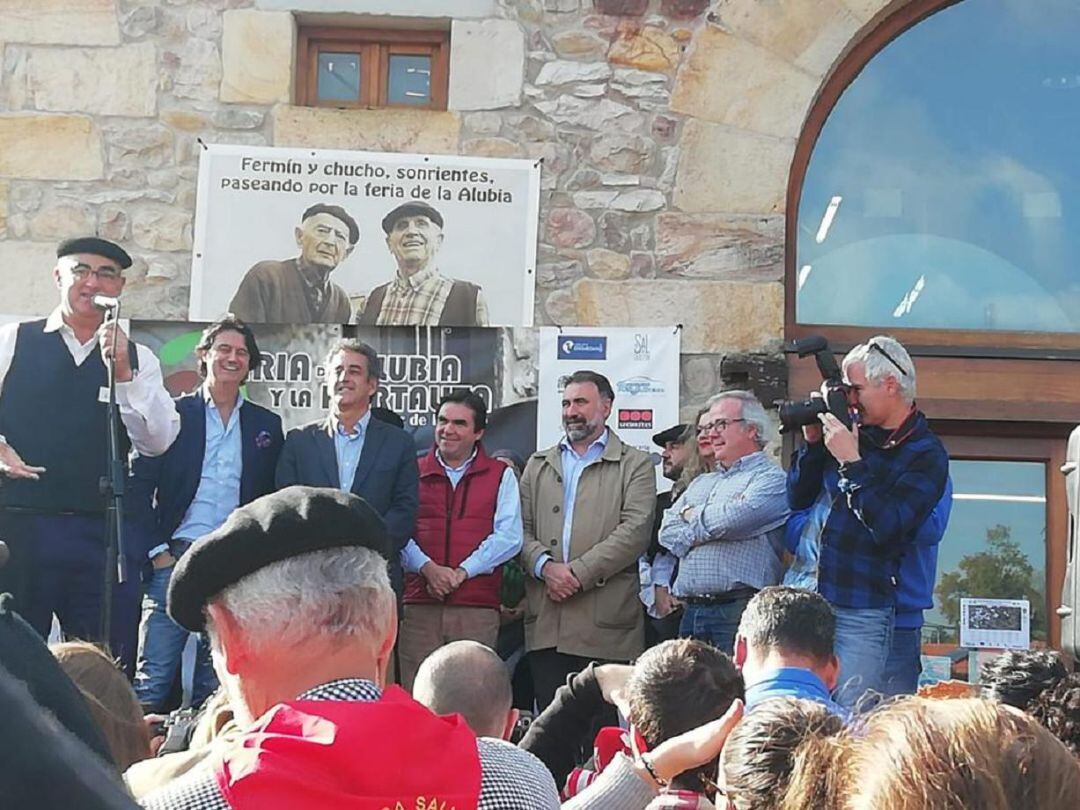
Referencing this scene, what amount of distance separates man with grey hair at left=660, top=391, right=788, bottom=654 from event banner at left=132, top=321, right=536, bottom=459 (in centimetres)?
131

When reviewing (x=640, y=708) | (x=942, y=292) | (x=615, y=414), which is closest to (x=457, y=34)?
(x=615, y=414)

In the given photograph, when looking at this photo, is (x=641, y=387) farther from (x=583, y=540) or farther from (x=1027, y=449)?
(x=1027, y=449)

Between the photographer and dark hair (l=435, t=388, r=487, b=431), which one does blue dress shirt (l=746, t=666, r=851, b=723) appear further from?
dark hair (l=435, t=388, r=487, b=431)

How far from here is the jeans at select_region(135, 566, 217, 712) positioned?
16.4 feet

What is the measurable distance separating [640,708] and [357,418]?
2798 millimetres

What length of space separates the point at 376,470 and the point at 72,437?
1.08m

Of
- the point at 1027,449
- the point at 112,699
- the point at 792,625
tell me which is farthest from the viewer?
the point at 1027,449

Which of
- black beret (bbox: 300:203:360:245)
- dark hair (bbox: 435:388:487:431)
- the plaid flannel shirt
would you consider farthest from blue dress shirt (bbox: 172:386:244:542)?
the plaid flannel shirt

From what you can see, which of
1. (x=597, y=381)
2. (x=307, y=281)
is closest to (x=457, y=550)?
(x=597, y=381)

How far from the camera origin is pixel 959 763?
118 centimetres

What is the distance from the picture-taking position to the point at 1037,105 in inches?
265

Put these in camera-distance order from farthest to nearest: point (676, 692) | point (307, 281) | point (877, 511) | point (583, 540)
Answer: point (307, 281), point (583, 540), point (877, 511), point (676, 692)

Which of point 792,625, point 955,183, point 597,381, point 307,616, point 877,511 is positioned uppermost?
point 955,183

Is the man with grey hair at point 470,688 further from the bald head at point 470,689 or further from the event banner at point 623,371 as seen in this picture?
the event banner at point 623,371
